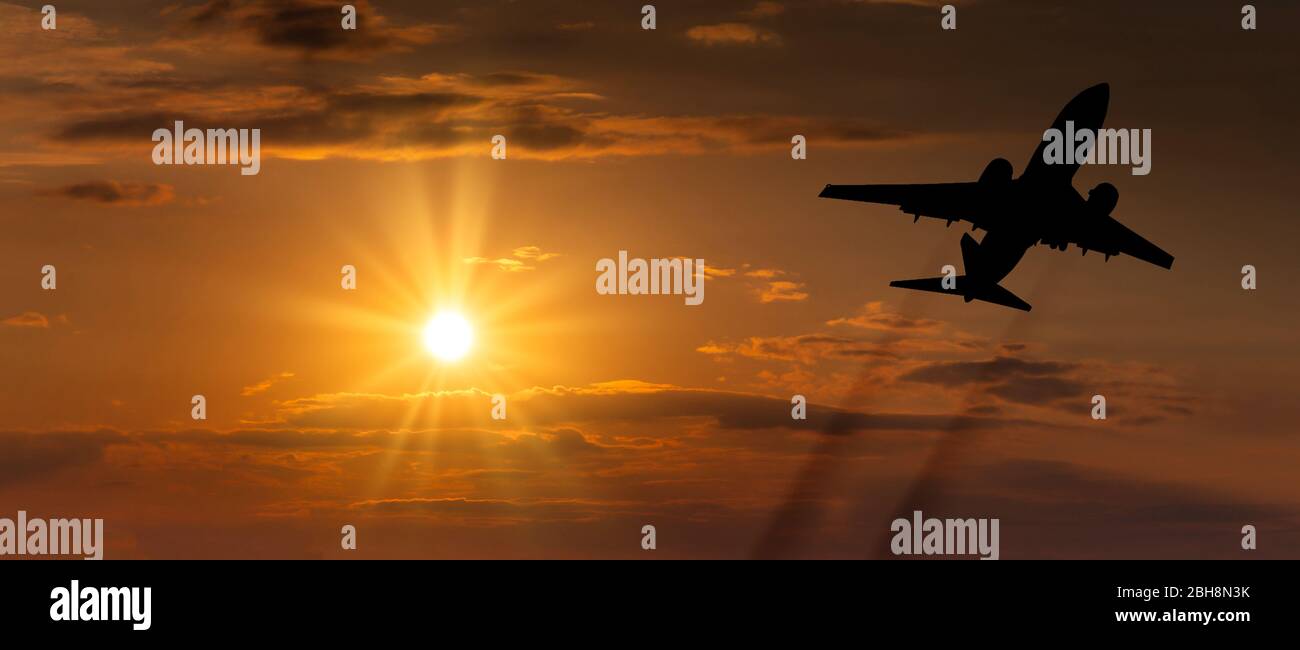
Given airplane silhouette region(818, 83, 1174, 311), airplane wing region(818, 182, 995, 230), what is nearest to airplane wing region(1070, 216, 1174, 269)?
airplane silhouette region(818, 83, 1174, 311)

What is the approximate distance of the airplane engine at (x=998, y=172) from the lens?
9675 centimetres

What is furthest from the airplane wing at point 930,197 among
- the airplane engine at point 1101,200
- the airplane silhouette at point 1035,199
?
the airplane engine at point 1101,200

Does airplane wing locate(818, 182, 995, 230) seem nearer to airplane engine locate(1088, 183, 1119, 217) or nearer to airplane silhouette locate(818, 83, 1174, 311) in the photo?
airplane silhouette locate(818, 83, 1174, 311)

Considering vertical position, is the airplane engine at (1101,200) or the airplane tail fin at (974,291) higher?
the airplane engine at (1101,200)

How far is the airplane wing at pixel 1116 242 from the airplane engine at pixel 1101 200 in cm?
95

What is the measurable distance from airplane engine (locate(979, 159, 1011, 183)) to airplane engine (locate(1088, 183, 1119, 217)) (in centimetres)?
623

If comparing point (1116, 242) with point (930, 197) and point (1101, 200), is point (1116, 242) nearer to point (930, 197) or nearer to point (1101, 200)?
point (1101, 200)

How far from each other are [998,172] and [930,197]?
5.19 meters

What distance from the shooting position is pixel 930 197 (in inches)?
3866

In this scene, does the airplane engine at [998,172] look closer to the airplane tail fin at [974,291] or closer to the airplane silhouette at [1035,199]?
the airplane silhouette at [1035,199]

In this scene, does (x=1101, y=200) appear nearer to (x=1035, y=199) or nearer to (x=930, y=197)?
(x=1035, y=199)

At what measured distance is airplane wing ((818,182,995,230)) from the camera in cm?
9750

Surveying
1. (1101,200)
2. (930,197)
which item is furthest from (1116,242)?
(930,197)
